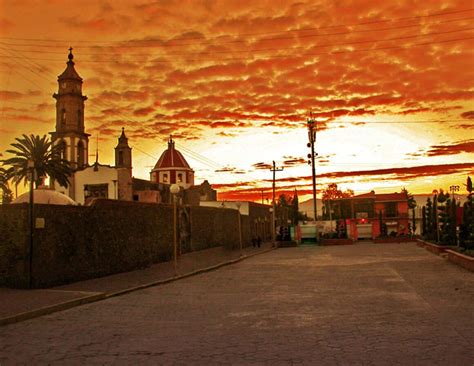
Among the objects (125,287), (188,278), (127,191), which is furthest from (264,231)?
(125,287)

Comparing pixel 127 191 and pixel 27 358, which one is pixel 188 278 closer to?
pixel 27 358

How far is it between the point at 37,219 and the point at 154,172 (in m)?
85.7

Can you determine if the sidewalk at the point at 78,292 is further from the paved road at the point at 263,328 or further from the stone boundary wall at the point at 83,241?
the stone boundary wall at the point at 83,241

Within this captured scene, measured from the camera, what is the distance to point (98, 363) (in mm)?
6914

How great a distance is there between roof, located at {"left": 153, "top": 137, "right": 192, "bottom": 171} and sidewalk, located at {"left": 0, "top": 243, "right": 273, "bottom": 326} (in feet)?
247

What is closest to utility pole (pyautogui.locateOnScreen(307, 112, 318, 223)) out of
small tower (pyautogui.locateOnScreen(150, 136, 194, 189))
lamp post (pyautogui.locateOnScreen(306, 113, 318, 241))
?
lamp post (pyautogui.locateOnScreen(306, 113, 318, 241))

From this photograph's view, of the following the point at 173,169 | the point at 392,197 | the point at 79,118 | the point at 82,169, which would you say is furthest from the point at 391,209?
the point at 79,118

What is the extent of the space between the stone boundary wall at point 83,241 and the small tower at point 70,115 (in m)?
44.1

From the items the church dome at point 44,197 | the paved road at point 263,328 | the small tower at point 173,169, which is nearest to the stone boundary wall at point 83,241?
the paved road at point 263,328

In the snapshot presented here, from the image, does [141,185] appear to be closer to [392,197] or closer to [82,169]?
[82,169]

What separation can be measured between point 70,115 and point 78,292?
56846 millimetres

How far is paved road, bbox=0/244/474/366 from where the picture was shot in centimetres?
713

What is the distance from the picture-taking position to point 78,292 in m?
14.2

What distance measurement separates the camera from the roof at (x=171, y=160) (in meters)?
98.8
